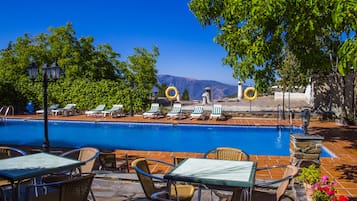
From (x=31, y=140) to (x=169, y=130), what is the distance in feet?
16.8

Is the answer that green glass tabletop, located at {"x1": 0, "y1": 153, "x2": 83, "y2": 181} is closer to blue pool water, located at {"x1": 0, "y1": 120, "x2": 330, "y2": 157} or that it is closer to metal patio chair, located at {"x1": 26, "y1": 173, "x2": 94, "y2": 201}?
metal patio chair, located at {"x1": 26, "y1": 173, "x2": 94, "y2": 201}

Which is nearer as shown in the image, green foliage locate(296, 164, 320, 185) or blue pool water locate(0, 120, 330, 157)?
green foliage locate(296, 164, 320, 185)

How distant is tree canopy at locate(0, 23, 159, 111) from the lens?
671 inches

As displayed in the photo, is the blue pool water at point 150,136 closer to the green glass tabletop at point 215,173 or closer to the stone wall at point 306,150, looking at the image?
the stone wall at point 306,150

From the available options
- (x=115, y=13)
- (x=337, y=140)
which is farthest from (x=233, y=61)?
(x=115, y=13)

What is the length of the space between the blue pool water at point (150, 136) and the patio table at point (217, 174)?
6083 mm

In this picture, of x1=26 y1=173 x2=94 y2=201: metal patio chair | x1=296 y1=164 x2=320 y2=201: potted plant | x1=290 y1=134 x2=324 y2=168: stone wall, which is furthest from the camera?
x1=290 y1=134 x2=324 y2=168: stone wall

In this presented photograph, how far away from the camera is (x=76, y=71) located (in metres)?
22.4

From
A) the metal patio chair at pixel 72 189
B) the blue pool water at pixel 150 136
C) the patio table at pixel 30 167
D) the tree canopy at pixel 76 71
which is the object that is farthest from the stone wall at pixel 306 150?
the tree canopy at pixel 76 71

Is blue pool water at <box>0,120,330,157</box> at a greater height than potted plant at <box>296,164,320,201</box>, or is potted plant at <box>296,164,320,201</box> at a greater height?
potted plant at <box>296,164,320,201</box>

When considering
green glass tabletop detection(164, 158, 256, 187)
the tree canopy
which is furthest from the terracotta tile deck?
the tree canopy

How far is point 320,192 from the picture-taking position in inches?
117

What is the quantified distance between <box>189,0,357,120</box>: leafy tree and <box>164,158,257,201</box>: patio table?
1.31 metres

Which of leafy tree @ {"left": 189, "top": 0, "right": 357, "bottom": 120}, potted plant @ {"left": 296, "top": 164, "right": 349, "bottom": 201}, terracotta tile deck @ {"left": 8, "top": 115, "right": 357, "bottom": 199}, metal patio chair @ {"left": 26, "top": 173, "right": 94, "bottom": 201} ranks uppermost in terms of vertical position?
leafy tree @ {"left": 189, "top": 0, "right": 357, "bottom": 120}
